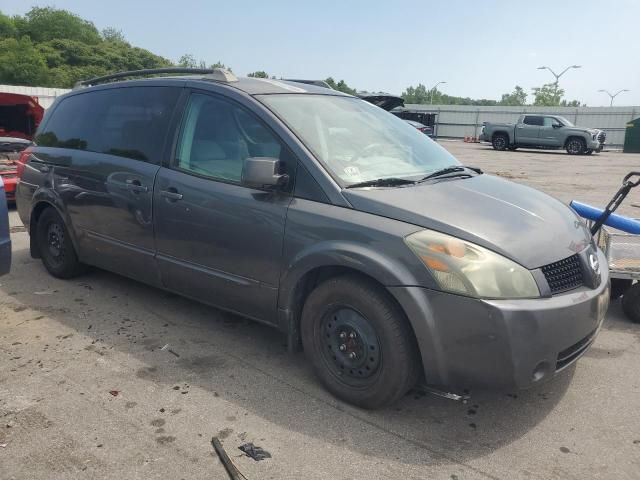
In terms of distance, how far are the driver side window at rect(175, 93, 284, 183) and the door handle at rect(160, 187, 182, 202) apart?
17 cm

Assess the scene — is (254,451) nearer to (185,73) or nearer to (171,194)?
(171,194)

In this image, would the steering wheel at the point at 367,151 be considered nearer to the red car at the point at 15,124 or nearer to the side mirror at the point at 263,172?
the side mirror at the point at 263,172

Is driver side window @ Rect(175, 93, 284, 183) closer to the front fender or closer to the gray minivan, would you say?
the gray minivan

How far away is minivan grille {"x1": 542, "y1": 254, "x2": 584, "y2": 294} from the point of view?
2760 millimetres

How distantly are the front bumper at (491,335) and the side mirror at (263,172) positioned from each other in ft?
3.17

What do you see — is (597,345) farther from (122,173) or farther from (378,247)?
(122,173)

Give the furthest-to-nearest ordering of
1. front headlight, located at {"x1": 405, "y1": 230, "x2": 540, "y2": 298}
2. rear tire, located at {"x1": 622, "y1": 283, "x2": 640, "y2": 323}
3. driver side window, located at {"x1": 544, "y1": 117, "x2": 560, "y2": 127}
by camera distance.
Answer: driver side window, located at {"x1": 544, "y1": 117, "x2": 560, "y2": 127}, rear tire, located at {"x1": 622, "y1": 283, "x2": 640, "y2": 323}, front headlight, located at {"x1": 405, "y1": 230, "x2": 540, "y2": 298}

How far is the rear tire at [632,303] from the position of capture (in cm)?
432

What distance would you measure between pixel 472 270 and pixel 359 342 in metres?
0.75

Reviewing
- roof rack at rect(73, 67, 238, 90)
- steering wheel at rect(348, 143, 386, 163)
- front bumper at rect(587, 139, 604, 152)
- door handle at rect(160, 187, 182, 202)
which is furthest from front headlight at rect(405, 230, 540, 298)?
front bumper at rect(587, 139, 604, 152)

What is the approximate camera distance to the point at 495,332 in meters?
2.55

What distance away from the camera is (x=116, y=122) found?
4.45m

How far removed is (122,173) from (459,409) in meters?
2.93

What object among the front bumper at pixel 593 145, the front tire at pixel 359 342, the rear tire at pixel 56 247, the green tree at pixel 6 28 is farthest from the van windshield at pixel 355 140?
the green tree at pixel 6 28
